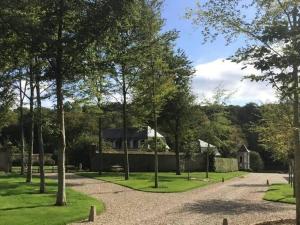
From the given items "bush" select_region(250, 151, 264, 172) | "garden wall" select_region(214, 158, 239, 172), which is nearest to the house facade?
"garden wall" select_region(214, 158, 239, 172)

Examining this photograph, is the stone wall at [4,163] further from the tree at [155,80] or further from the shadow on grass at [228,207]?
the shadow on grass at [228,207]

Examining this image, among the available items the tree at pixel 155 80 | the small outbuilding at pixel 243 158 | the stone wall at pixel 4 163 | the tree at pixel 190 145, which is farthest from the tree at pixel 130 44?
the small outbuilding at pixel 243 158

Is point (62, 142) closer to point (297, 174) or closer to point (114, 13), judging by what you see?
point (114, 13)

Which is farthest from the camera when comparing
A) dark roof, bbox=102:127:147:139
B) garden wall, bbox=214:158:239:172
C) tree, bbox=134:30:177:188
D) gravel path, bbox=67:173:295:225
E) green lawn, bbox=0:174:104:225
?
dark roof, bbox=102:127:147:139

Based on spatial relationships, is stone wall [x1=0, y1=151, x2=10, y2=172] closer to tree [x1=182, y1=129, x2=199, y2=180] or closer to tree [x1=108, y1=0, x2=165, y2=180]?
tree [x1=108, y1=0, x2=165, y2=180]

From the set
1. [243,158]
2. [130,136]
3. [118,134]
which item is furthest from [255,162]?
[118,134]

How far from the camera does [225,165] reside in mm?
70250

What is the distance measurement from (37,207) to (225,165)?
51.9 meters

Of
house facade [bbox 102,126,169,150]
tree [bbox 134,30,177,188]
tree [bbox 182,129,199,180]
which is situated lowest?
tree [bbox 182,129,199,180]

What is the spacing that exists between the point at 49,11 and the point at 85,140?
41.4 metres

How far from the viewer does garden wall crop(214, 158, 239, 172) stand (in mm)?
65875

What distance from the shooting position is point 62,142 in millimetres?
22469

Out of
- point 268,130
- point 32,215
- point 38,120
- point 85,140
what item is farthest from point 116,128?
point 32,215

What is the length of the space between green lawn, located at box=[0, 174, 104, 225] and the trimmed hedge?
40333 millimetres
